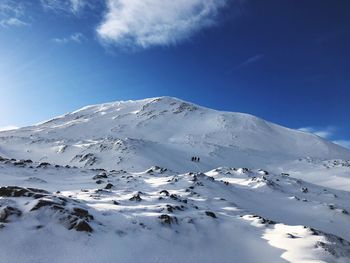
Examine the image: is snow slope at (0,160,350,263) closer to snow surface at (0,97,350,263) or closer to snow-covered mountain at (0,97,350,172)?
snow surface at (0,97,350,263)

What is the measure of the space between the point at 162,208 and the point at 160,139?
91460 millimetres

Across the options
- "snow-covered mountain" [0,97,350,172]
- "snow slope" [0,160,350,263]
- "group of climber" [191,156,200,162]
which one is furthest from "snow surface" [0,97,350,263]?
"group of climber" [191,156,200,162]

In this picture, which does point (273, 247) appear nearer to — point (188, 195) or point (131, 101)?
point (188, 195)

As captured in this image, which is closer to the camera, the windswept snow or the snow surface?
the snow surface

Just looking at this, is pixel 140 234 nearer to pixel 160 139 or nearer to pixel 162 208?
pixel 162 208

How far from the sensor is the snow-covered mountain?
3059 inches

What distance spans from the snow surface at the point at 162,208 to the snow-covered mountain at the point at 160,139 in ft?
2.30

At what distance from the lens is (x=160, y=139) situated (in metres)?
111

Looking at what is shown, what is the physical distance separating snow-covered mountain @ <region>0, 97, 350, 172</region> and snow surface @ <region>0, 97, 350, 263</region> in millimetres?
701

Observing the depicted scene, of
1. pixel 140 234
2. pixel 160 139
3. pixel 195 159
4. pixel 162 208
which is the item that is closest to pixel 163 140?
pixel 160 139

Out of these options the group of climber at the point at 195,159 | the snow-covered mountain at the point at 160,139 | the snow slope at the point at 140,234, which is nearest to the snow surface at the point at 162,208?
the snow slope at the point at 140,234

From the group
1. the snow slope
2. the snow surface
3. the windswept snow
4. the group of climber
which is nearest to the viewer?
the snow slope

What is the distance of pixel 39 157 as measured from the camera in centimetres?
8081

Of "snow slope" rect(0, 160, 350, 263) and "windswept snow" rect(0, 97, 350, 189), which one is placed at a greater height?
"windswept snow" rect(0, 97, 350, 189)
